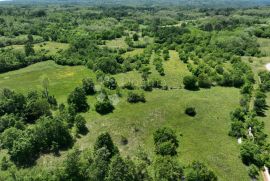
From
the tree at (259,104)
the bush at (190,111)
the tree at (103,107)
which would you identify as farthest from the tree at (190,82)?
the tree at (103,107)

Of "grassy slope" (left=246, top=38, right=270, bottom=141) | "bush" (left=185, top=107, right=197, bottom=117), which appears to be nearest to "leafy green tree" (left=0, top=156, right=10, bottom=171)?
"bush" (left=185, top=107, right=197, bottom=117)

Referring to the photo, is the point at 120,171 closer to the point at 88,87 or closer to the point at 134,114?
the point at 134,114

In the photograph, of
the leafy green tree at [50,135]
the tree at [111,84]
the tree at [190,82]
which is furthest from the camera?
the tree at [190,82]

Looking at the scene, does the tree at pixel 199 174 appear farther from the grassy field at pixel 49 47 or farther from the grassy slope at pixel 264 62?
the grassy field at pixel 49 47

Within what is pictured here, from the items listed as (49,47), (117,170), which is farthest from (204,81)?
(49,47)

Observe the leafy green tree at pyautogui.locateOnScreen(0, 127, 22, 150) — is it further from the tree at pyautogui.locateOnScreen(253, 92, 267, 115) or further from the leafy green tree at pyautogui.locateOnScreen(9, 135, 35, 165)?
the tree at pyautogui.locateOnScreen(253, 92, 267, 115)

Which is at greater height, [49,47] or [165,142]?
[165,142]
